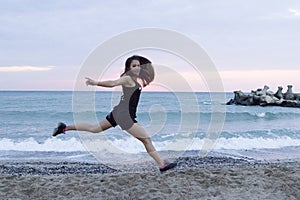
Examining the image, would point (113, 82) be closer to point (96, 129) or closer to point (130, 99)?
point (130, 99)

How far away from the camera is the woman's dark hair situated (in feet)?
19.9

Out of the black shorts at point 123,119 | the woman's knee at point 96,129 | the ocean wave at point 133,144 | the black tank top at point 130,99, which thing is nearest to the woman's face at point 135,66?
the black tank top at point 130,99

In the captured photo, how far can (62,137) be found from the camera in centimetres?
1756

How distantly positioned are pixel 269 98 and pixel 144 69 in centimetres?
4367

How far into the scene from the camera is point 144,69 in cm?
609

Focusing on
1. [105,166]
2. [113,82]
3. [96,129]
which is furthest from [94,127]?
[105,166]

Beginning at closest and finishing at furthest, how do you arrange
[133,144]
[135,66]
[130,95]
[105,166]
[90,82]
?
[90,82] < [130,95] < [135,66] < [105,166] < [133,144]

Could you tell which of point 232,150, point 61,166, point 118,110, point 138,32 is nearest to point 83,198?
point 118,110

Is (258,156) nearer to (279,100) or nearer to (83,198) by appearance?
(83,198)

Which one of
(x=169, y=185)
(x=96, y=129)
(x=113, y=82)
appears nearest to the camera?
(x=113, y=82)

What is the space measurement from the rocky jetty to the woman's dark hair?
42.3 metres

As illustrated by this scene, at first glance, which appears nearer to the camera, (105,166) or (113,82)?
(113,82)

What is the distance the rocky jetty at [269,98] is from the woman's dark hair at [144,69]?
42343 millimetres

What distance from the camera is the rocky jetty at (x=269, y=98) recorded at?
156ft
